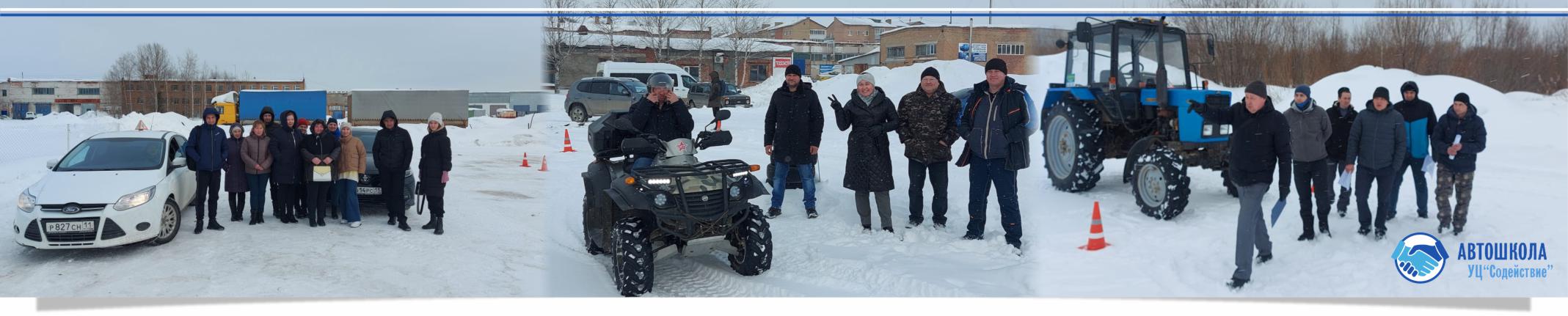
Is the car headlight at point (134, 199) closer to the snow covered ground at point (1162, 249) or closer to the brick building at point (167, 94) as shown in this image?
the brick building at point (167, 94)

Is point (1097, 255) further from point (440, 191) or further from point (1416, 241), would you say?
point (440, 191)

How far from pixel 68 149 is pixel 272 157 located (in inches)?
39.5

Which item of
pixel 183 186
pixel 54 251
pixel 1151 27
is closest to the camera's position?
pixel 54 251

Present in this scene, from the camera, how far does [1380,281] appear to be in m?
4.75

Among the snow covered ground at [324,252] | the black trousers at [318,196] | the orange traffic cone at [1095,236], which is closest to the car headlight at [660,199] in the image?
the snow covered ground at [324,252]

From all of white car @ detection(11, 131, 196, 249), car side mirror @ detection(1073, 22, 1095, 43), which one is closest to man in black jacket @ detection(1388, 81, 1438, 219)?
car side mirror @ detection(1073, 22, 1095, 43)

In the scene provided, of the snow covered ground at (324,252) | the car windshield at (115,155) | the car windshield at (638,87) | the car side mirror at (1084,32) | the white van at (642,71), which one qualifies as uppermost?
the car side mirror at (1084,32)

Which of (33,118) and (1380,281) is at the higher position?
(33,118)

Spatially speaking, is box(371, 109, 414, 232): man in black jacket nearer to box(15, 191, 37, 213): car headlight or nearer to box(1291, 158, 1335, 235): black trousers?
box(15, 191, 37, 213): car headlight

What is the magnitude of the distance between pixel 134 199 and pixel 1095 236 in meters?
4.99

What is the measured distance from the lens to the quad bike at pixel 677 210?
4.64 meters

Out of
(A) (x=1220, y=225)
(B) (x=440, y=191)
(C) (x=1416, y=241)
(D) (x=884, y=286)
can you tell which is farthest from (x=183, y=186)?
(C) (x=1416, y=241)

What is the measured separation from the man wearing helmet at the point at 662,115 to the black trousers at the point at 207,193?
87.9 inches

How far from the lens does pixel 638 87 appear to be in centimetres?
539
